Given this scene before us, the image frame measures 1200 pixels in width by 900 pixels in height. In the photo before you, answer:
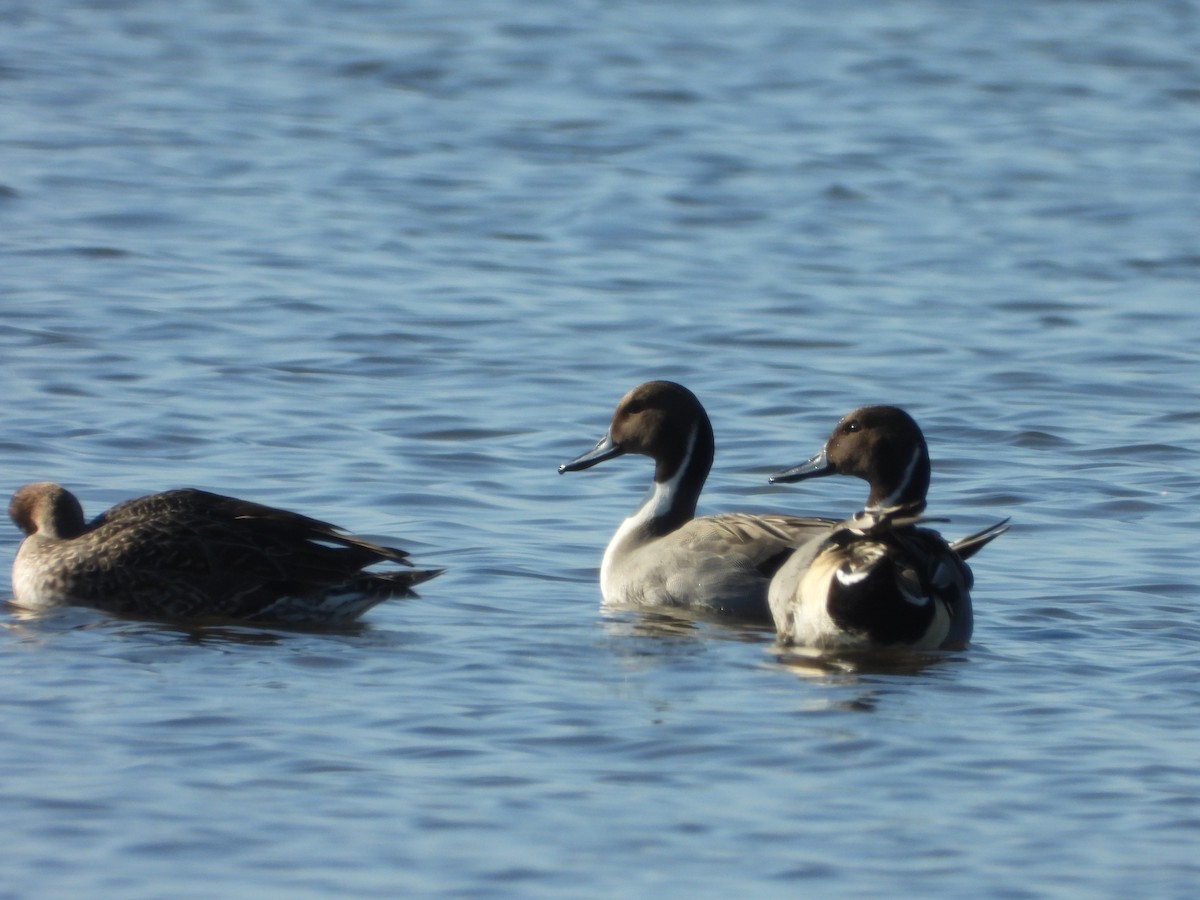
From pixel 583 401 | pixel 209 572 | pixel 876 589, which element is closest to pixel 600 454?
pixel 209 572

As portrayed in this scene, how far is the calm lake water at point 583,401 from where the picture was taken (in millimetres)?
6102

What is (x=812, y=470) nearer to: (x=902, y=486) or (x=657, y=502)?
(x=902, y=486)

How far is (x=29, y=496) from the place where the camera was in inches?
350

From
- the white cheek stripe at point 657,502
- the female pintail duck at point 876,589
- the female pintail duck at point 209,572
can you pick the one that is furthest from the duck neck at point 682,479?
the female pintail duck at point 209,572

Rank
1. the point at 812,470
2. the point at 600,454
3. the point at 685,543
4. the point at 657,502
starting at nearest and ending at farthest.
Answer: the point at 685,543 < the point at 812,470 < the point at 657,502 < the point at 600,454

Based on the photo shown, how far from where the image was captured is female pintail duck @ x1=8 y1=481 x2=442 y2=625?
27.3 ft

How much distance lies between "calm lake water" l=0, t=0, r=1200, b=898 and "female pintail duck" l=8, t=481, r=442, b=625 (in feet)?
0.56

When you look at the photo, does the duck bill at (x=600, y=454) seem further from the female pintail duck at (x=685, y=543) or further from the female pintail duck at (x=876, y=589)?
the female pintail duck at (x=876, y=589)

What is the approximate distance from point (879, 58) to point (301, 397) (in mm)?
15046

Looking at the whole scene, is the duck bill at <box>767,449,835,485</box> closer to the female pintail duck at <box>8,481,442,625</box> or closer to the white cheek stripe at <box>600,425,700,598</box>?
the white cheek stripe at <box>600,425,700,598</box>

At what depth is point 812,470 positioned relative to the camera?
941 centimetres

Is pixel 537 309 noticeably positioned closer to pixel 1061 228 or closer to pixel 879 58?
pixel 1061 228

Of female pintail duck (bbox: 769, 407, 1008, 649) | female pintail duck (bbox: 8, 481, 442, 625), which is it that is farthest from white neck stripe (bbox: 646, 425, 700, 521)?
female pintail duck (bbox: 8, 481, 442, 625)

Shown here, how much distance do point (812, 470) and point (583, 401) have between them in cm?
342
